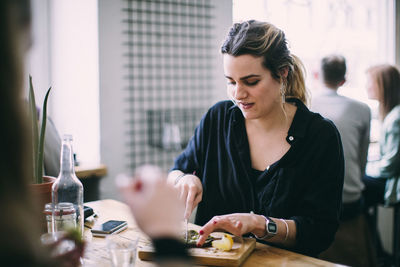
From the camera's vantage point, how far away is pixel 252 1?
3430 mm

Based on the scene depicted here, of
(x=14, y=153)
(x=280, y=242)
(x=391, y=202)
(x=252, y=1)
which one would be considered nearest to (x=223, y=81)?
(x=252, y=1)

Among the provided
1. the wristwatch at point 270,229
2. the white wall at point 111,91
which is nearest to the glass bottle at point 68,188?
the wristwatch at point 270,229

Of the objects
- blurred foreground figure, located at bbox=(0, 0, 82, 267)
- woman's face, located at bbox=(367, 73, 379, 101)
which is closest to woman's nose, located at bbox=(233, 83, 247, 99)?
blurred foreground figure, located at bbox=(0, 0, 82, 267)

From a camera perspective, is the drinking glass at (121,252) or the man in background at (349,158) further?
the man in background at (349,158)

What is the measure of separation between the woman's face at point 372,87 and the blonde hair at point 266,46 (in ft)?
6.96

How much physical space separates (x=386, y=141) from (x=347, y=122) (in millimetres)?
723

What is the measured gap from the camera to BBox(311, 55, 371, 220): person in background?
267cm

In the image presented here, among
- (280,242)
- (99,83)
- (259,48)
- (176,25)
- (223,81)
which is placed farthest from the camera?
(223,81)

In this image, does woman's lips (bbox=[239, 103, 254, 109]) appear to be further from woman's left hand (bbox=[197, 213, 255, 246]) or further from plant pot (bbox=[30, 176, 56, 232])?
plant pot (bbox=[30, 176, 56, 232])

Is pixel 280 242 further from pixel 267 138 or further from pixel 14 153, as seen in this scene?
pixel 14 153

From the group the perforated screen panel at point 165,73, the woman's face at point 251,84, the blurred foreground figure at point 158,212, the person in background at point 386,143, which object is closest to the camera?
the blurred foreground figure at point 158,212

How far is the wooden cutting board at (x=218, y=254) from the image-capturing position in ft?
3.49

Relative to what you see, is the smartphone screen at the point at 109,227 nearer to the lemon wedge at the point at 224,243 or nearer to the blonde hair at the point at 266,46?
the lemon wedge at the point at 224,243

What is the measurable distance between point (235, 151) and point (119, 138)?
1.32 meters
